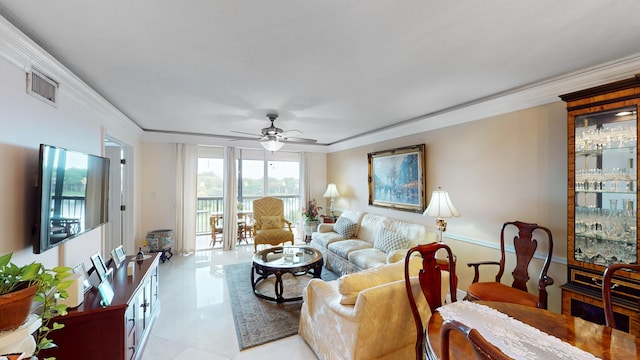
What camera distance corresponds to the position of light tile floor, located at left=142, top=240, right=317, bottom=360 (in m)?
2.19

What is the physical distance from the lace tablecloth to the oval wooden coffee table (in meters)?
1.92

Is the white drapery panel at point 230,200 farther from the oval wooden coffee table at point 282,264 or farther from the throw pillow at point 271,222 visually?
the oval wooden coffee table at point 282,264

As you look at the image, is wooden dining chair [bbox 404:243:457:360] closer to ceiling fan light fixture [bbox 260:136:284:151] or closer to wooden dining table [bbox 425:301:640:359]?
wooden dining table [bbox 425:301:640:359]

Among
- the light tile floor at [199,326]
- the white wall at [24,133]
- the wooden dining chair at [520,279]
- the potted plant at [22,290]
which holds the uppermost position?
the white wall at [24,133]

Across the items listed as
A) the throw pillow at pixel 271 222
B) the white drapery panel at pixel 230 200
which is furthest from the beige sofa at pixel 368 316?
the white drapery panel at pixel 230 200

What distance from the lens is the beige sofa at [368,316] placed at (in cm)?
167

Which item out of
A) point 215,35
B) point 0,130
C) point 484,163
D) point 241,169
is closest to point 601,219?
point 484,163

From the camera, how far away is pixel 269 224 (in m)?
5.11

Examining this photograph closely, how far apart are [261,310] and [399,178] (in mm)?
2886

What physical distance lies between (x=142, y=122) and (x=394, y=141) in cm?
424

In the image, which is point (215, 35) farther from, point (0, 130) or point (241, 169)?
point (241, 169)

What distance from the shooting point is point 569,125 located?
2.10 metres

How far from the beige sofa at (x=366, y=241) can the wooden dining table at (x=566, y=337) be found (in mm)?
1535

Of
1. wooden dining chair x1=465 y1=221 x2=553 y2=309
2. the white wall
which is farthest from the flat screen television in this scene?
wooden dining chair x1=465 y1=221 x2=553 y2=309
